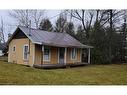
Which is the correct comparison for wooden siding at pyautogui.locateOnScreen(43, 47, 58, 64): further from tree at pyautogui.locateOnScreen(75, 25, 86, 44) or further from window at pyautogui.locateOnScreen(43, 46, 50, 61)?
tree at pyautogui.locateOnScreen(75, 25, 86, 44)

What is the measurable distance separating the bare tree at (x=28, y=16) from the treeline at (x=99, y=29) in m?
0.08

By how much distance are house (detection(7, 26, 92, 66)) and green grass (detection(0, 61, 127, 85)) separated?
15 centimetres

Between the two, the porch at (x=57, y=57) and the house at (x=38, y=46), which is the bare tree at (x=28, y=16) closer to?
the house at (x=38, y=46)

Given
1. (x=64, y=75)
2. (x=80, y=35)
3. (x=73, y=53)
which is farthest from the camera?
(x=73, y=53)

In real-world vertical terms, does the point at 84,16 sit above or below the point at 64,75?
above

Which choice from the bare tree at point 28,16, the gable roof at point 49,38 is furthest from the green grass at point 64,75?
the bare tree at point 28,16

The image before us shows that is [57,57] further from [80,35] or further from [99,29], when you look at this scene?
[99,29]

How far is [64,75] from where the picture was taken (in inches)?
307

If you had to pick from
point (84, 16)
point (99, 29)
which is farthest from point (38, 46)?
point (99, 29)

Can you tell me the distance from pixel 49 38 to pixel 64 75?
691mm

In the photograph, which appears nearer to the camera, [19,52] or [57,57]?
Result: [19,52]

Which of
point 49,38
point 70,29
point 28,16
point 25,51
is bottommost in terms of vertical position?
point 25,51
